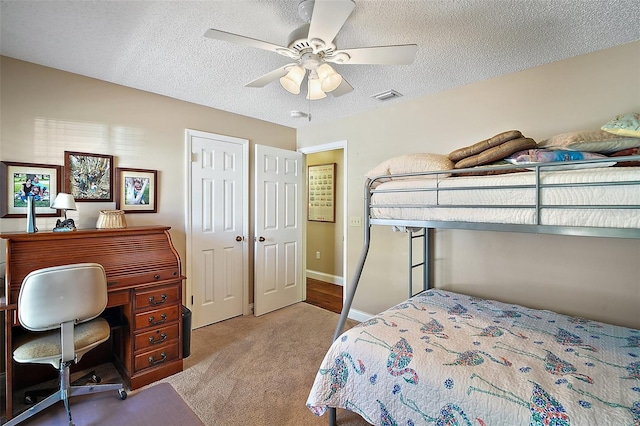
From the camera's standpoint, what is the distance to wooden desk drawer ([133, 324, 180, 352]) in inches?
83.5

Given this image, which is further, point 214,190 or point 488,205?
point 214,190

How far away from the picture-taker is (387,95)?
2738 mm

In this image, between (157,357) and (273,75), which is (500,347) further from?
(157,357)

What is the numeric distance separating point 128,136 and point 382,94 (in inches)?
93.8

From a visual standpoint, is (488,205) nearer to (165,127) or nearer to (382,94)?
(382,94)

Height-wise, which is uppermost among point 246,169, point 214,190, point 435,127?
point 435,127

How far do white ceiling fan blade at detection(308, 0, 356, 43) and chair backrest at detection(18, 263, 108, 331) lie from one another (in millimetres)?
1885

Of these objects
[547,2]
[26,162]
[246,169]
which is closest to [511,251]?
[547,2]

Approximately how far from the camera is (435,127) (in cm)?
272

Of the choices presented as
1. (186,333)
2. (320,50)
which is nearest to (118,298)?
(186,333)

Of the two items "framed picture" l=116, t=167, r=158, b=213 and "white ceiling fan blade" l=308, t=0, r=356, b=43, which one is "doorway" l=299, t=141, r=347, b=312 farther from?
"white ceiling fan blade" l=308, t=0, r=356, b=43

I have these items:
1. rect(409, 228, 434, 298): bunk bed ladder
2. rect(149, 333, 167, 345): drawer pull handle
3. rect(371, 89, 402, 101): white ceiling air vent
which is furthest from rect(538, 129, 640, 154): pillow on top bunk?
rect(149, 333, 167, 345): drawer pull handle

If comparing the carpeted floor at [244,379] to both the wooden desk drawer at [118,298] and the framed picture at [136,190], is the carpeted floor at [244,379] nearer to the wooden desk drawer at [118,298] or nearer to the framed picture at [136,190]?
the wooden desk drawer at [118,298]

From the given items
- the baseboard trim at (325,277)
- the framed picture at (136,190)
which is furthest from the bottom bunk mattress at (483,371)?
the baseboard trim at (325,277)
